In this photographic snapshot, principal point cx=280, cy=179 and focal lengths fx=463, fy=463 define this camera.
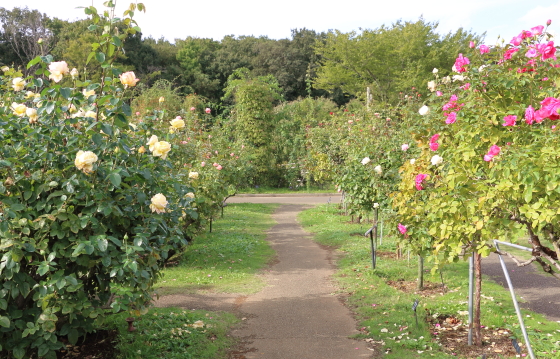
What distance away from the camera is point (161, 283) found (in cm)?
659

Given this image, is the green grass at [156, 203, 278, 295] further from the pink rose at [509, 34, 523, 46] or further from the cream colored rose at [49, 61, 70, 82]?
the pink rose at [509, 34, 523, 46]

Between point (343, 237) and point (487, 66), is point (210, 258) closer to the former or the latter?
point (343, 237)

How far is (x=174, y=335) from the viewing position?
439 cm

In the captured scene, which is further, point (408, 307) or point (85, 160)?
point (408, 307)

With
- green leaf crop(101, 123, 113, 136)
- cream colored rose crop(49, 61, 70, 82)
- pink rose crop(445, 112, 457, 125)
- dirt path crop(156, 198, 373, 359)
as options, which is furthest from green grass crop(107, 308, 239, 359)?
pink rose crop(445, 112, 457, 125)

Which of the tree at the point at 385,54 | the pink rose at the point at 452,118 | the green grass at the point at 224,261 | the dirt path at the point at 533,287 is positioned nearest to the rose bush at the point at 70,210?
the pink rose at the point at 452,118

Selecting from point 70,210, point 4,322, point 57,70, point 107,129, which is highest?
point 57,70

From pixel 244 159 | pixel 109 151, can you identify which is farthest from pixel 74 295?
pixel 244 159

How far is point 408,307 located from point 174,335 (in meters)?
2.72

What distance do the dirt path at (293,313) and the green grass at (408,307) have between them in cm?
23

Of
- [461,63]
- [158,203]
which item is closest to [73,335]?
[158,203]

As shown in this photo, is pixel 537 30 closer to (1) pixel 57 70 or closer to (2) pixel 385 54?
(1) pixel 57 70

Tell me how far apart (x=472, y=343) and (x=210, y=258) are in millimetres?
4893

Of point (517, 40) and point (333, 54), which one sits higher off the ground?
point (333, 54)
